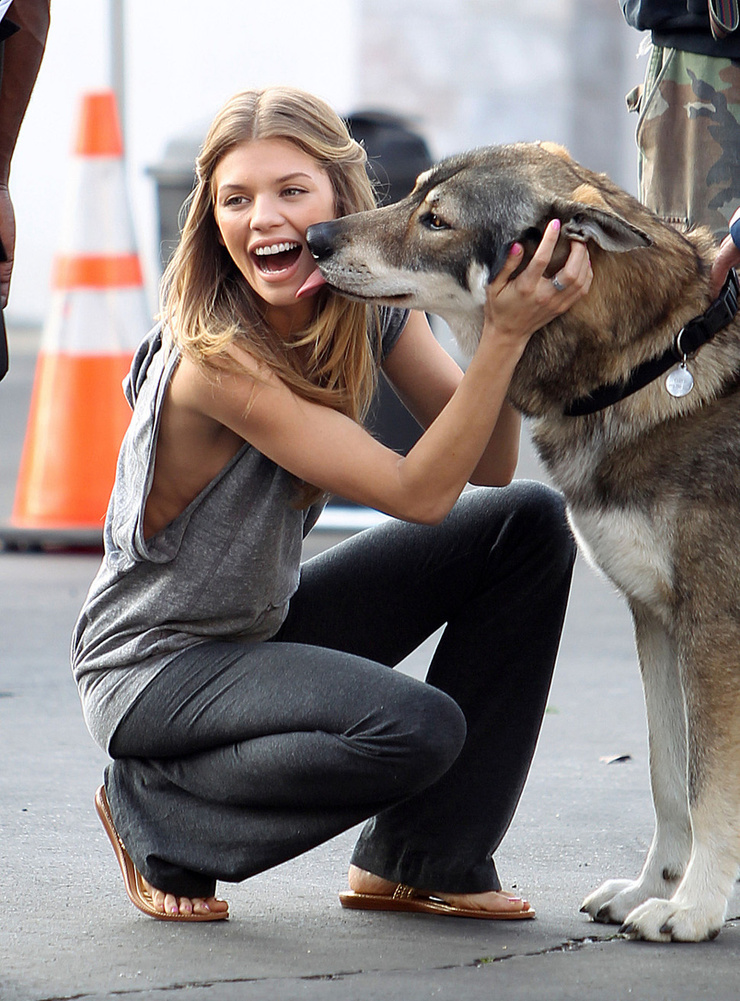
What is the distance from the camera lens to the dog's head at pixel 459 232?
2.62 metres

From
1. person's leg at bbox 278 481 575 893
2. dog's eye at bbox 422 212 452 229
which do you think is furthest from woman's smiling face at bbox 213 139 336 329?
person's leg at bbox 278 481 575 893

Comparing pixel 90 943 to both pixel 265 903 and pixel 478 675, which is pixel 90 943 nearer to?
pixel 265 903

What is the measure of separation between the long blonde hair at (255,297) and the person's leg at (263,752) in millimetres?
507

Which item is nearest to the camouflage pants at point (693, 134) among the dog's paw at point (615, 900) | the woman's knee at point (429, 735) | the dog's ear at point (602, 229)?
the dog's ear at point (602, 229)

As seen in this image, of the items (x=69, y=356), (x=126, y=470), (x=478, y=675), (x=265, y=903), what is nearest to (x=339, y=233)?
(x=126, y=470)

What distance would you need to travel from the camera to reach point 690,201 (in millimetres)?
3248

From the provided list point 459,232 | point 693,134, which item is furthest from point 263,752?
point 693,134

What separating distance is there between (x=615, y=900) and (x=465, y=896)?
0.27 metres

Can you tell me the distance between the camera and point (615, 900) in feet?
8.70

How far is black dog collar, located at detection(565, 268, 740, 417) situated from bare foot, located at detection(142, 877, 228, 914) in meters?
Result: 1.13

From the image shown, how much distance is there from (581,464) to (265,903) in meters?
1.01

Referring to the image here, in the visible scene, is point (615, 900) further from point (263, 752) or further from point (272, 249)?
point (272, 249)

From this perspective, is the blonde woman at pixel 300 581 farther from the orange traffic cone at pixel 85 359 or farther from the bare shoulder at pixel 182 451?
the orange traffic cone at pixel 85 359

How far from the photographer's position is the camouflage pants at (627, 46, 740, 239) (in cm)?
318
